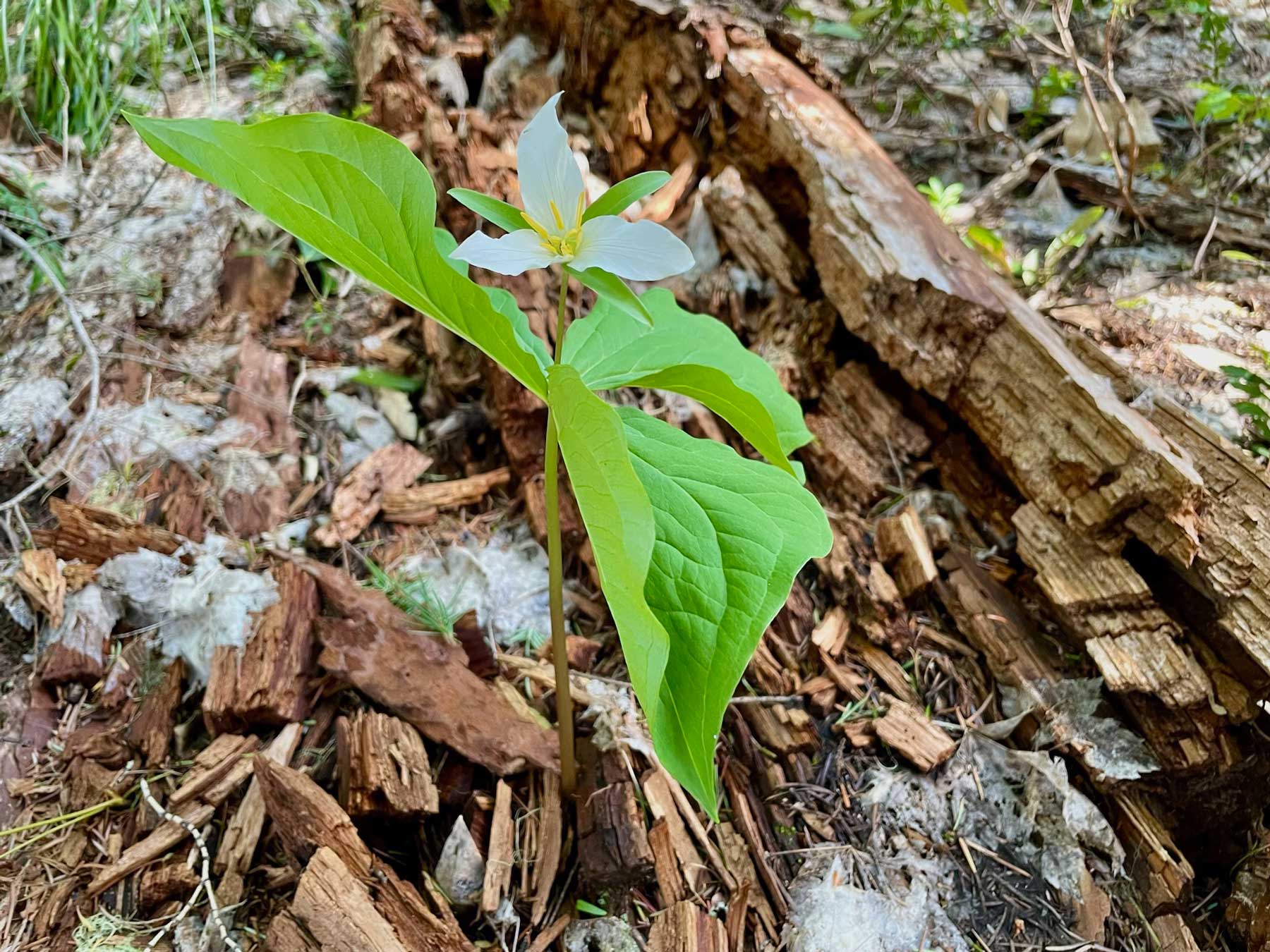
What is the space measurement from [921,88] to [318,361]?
8.98 ft

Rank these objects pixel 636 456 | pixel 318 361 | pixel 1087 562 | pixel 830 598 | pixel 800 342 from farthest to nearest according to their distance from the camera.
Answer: pixel 318 361
pixel 800 342
pixel 830 598
pixel 1087 562
pixel 636 456

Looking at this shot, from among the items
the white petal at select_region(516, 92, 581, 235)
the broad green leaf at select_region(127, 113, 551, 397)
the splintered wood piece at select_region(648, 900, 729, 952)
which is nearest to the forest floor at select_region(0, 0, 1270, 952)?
the splintered wood piece at select_region(648, 900, 729, 952)

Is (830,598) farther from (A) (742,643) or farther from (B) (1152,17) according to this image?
(B) (1152,17)

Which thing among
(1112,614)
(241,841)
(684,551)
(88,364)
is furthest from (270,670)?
(1112,614)

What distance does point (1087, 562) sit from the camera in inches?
63.6

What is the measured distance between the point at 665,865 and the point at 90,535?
149 cm

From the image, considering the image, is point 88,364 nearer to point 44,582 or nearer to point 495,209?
point 44,582

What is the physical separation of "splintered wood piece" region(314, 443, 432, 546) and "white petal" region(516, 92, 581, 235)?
3.91 ft

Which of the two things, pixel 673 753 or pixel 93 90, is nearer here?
pixel 673 753

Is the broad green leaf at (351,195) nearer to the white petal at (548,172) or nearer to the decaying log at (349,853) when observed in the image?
the white petal at (548,172)

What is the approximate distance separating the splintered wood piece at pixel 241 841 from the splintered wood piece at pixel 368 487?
60cm

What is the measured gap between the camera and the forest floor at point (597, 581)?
1373 mm

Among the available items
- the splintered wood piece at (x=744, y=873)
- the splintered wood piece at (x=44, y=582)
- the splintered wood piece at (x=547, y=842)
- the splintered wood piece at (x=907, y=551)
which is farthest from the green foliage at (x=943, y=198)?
the splintered wood piece at (x=44, y=582)

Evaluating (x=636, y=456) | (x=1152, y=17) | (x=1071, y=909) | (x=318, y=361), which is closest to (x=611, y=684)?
(x=636, y=456)
